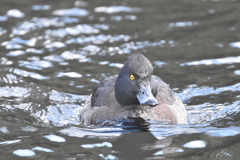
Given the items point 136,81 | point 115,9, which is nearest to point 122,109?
point 136,81

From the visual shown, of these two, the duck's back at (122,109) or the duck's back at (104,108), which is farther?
the duck's back at (104,108)

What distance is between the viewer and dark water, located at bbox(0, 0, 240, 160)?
24.9 ft

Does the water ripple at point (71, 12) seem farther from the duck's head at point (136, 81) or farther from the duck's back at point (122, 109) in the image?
the duck's head at point (136, 81)

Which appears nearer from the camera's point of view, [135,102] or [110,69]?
[135,102]

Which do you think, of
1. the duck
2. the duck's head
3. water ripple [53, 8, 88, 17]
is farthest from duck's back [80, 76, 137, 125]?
water ripple [53, 8, 88, 17]

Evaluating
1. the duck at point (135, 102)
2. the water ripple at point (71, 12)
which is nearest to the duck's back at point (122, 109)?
the duck at point (135, 102)

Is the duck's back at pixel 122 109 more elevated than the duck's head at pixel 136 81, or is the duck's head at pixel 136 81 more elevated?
the duck's head at pixel 136 81

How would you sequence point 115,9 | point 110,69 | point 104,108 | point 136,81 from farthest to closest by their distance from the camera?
point 115,9 < point 110,69 < point 104,108 < point 136,81

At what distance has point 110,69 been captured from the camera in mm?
11789

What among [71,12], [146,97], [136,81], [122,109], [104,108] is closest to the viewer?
[146,97]

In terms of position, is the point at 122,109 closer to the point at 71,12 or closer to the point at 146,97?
the point at 146,97

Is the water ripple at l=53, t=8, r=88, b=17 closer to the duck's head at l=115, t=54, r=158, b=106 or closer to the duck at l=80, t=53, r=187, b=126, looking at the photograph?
the duck at l=80, t=53, r=187, b=126

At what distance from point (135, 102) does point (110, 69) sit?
331 centimetres

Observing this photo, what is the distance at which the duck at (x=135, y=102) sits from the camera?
828 cm
